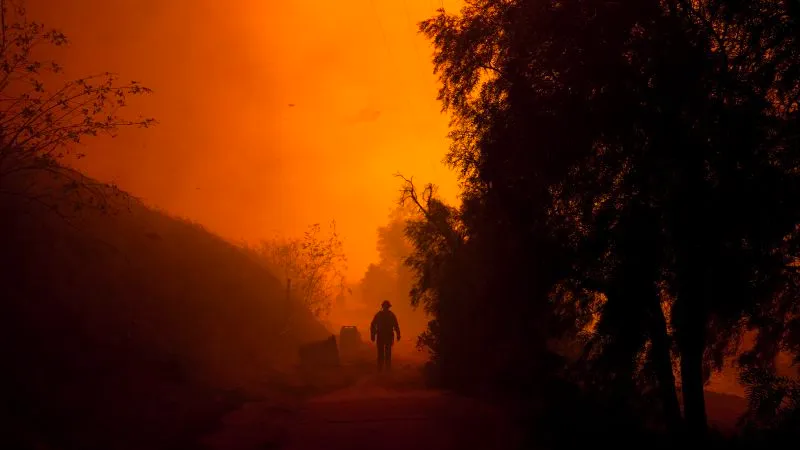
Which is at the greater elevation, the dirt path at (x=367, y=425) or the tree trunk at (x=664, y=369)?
the tree trunk at (x=664, y=369)

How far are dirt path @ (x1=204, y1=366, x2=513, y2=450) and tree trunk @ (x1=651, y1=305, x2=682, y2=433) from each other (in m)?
3.02

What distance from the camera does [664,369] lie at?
9125 millimetres

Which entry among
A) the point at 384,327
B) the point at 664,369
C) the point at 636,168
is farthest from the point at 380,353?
the point at 636,168

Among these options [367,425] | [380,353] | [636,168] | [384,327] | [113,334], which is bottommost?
[367,425]

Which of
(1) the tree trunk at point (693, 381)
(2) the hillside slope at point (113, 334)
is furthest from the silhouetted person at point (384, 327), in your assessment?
(1) the tree trunk at point (693, 381)

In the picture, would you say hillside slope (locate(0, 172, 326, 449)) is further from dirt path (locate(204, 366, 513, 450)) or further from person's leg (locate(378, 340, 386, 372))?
person's leg (locate(378, 340, 386, 372))

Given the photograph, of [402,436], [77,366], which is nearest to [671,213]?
[402,436]

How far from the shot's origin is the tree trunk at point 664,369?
8.84 m

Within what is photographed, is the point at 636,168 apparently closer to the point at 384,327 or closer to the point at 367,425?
the point at 367,425

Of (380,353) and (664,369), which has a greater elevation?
(380,353)

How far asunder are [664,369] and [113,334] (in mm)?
13584

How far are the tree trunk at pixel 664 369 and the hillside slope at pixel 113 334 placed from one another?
894 cm

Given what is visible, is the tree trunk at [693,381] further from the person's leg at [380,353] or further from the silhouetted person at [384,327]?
the person's leg at [380,353]

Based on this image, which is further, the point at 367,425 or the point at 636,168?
the point at 367,425
